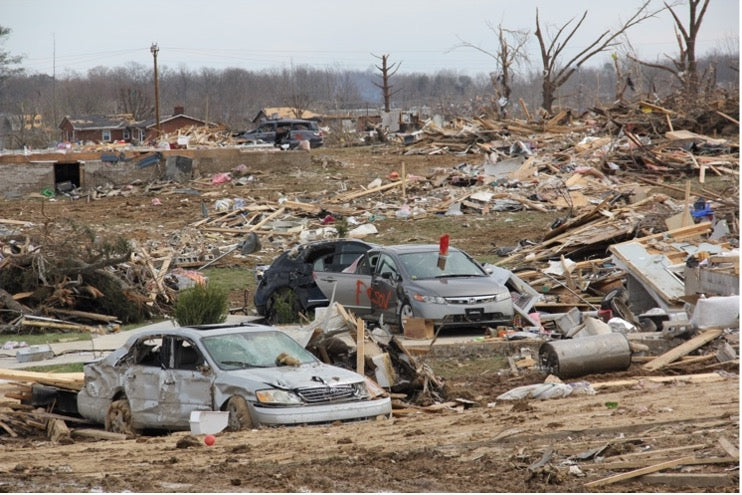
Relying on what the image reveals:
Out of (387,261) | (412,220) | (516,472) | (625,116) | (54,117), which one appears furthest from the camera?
(54,117)

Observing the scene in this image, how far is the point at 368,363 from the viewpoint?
14.3 metres

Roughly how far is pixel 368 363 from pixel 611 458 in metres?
5.70

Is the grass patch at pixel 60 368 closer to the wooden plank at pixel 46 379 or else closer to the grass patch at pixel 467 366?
the wooden plank at pixel 46 379

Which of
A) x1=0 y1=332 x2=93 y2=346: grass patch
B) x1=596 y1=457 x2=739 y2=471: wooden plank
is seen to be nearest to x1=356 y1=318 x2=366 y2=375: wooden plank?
x1=596 y1=457 x2=739 y2=471: wooden plank

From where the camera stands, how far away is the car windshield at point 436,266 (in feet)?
60.8

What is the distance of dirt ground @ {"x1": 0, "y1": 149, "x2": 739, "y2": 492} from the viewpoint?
855 cm

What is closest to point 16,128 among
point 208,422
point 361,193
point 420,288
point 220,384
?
point 361,193

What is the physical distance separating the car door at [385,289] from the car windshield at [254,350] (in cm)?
501

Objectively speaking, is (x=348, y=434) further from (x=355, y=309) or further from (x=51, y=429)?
(x=355, y=309)

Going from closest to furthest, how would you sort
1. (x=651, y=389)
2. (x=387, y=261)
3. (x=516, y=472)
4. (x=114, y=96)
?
(x=516, y=472)
(x=651, y=389)
(x=387, y=261)
(x=114, y=96)

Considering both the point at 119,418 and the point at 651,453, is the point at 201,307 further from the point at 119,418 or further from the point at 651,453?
the point at 651,453

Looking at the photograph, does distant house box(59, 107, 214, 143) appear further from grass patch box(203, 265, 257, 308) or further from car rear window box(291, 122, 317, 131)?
grass patch box(203, 265, 257, 308)

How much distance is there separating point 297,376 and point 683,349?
5787mm

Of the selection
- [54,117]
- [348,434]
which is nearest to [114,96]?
[54,117]
